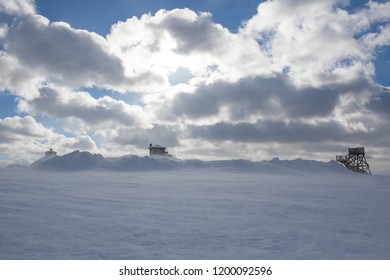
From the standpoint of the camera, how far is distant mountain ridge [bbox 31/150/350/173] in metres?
35.3

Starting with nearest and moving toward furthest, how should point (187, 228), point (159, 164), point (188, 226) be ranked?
point (187, 228)
point (188, 226)
point (159, 164)

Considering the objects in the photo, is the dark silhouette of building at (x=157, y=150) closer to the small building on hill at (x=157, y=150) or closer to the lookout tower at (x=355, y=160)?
the small building on hill at (x=157, y=150)

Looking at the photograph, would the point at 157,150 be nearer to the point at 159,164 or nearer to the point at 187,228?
the point at 159,164

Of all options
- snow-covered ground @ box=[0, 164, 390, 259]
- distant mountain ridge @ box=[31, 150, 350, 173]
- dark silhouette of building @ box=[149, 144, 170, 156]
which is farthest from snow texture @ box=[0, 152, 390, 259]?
dark silhouette of building @ box=[149, 144, 170, 156]

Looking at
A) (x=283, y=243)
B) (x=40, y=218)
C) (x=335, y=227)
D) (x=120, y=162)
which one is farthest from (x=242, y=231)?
(x=120, y=162)

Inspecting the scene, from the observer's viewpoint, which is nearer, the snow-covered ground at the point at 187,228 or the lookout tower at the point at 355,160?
the snow-covered ground at the point at 187,228

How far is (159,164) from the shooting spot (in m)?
39.9

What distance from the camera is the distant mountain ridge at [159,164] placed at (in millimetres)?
35312

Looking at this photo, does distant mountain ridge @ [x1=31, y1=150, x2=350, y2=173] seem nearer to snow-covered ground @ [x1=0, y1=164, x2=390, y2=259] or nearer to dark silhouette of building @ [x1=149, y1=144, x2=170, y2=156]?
dark silhouette of building @ [x1=149, y1=144, x2=170, y2=156]

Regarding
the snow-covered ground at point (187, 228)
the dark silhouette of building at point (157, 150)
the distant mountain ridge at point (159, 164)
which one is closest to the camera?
the snow-covered ground at point (187, 228)

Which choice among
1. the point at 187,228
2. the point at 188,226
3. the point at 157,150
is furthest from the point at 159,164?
the point at 187,228

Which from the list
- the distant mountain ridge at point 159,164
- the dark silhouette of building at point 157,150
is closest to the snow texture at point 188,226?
the distant mountain ridge at point 159,164

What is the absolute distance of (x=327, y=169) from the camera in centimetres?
4284

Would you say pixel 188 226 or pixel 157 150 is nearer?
pixel 188 226
